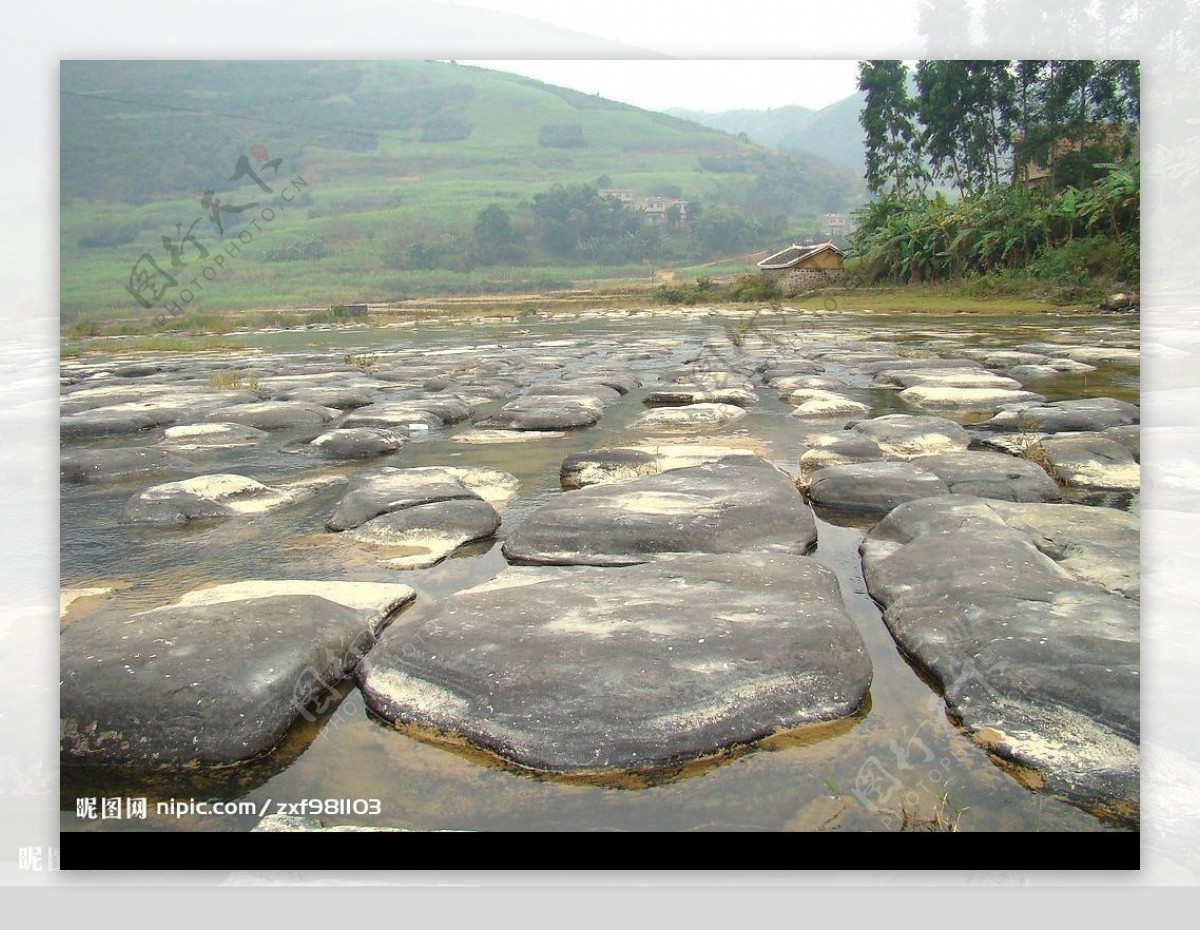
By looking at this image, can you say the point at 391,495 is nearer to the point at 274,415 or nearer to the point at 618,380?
the point at 274,415

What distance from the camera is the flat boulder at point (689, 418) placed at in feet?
18.1

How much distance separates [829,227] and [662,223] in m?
6.57

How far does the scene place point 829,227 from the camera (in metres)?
34.4

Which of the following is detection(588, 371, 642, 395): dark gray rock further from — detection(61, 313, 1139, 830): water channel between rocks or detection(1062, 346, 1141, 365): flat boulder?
detection(1062, 346, 1141, 365): flat boulder

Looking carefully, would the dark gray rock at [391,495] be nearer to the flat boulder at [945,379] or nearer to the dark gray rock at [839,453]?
the dark gray rock at [839,453]

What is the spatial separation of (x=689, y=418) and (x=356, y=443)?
6.82 feet

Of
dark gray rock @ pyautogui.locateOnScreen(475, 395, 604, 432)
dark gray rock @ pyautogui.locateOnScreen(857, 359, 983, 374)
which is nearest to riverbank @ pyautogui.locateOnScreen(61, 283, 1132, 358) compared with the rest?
dark gray rock @ pyautogui.locateOnScreen(857, 359, 983, 374)

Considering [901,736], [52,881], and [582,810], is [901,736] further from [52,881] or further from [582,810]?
[52,881]

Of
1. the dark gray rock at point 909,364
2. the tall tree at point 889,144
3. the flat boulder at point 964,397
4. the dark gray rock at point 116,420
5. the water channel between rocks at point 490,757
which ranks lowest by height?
the water channel between rocks at point 490,757

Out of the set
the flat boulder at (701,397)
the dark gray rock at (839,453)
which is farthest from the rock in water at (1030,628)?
the flat boulder at (701,397)

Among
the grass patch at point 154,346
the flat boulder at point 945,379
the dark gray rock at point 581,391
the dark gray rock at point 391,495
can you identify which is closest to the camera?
the dark gray rock at point 391,495

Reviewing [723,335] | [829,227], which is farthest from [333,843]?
[829,227]

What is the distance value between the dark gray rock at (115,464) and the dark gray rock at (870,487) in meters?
3.27

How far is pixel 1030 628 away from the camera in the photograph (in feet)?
6.63
